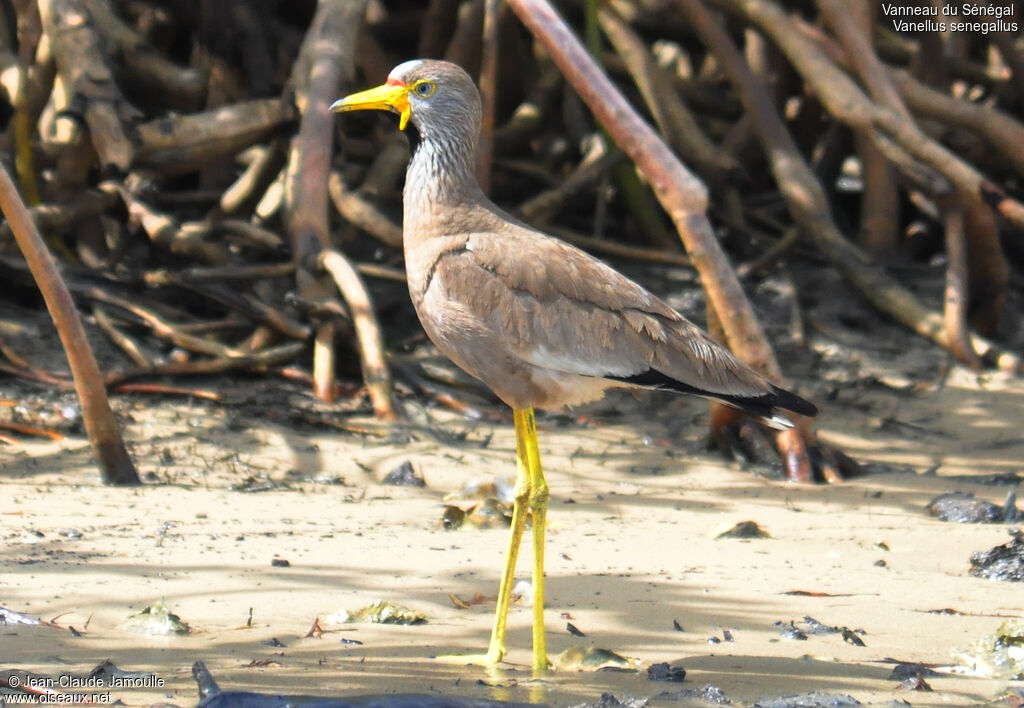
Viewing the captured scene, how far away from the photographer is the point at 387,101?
365 cm

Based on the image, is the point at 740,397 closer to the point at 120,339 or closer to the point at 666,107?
the point at 120,339

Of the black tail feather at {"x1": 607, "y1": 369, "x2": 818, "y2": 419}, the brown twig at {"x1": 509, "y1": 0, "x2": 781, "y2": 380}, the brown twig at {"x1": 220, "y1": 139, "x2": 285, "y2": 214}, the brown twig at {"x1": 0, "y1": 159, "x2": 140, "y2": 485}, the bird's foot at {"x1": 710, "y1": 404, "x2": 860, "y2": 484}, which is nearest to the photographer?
the black tail feather at {"x1": 607, "y1": 369, "x2": 818, "y2": 419}

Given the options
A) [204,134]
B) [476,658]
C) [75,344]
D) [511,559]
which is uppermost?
[204,134]

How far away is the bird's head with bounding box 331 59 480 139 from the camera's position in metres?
3.64

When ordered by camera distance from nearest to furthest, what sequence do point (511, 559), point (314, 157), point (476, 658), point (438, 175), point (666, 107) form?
point (476, 658) → point (511, 559) → point (438, 175) → point (314, 157) → point (666, 107)

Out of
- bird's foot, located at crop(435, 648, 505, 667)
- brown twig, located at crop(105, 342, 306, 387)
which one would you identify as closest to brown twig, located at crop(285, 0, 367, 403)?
brown twig, located at crop(105, 342, 306, 387)

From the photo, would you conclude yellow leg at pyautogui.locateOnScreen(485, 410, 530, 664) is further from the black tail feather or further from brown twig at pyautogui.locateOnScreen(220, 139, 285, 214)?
brown twig at pyautogui.locateOnScreen(220, 139, 285, 214)

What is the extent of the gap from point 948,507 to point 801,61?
7.03 feet

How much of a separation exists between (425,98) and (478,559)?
125cm

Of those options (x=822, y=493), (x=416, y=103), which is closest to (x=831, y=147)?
(x=822, y=493)

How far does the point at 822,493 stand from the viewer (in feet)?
15.2

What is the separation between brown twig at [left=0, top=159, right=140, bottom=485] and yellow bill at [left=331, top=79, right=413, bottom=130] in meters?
0.91

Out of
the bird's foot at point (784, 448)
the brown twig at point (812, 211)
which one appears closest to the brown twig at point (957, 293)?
the brown twig at point (812, 211)

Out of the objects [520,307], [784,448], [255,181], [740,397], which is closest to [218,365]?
[255,181]
